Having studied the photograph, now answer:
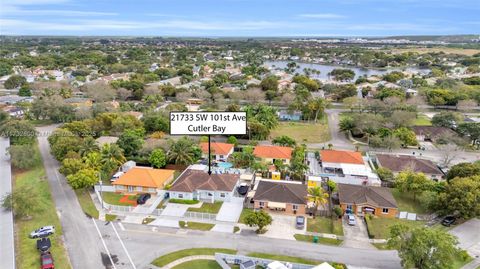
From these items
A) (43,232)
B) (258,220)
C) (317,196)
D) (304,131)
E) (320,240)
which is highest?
(317,196)

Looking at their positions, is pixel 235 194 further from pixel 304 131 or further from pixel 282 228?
pixel 304 131

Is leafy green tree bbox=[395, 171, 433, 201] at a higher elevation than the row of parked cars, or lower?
higher

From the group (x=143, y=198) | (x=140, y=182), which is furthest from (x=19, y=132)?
(x=143, y=198)

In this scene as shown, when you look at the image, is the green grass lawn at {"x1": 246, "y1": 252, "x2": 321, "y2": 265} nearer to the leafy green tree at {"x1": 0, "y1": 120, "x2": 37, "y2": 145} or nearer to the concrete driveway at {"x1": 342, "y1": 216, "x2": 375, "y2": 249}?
the concrete driveway at {"x1": 342, "y1": 216, "x2": 375, "y2": 249}

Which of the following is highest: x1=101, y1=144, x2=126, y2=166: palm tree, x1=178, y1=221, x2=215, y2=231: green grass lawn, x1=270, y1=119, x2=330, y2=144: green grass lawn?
x1=101, y1=144, x2=126, y2=166: palm tree

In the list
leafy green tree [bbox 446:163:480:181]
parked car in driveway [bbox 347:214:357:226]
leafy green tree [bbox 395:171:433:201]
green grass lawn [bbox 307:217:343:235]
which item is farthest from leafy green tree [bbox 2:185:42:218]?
leafy green tree [bbox 446:163:480:181]

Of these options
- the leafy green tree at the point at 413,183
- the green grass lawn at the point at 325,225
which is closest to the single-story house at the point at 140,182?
the green grass lawn at the point at 325,225
